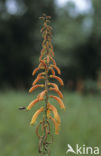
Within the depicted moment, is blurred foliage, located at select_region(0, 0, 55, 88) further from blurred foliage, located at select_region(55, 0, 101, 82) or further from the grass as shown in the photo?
the grass

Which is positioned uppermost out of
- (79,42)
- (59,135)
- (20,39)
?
(20,39)

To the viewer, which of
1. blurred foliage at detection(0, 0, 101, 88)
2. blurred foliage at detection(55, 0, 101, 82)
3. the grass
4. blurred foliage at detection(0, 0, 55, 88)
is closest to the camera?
the grass

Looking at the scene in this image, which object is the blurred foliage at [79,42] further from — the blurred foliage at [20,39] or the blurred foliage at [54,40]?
the blurred foliage at [20,39]

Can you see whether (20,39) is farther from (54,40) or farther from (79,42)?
(79,42)

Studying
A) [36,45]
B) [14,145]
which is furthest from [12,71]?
[14,145]

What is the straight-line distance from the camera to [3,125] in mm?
8109

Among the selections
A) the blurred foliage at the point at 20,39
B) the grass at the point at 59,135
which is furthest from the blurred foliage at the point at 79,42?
the grass at the point at 59,135

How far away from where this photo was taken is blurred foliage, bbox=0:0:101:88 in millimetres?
21984

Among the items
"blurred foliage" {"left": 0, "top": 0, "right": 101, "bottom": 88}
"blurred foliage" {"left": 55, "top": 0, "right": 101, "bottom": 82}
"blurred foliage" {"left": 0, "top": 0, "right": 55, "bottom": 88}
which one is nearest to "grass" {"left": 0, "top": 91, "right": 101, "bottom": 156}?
"blurred foliage" {"left": 55, "top": 0, "right": 101, "bottom": 82}

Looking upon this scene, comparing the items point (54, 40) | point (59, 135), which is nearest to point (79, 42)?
point (54, 40)

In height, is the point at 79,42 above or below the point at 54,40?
below

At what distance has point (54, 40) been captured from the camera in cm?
2288

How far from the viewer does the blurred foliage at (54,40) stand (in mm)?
21984

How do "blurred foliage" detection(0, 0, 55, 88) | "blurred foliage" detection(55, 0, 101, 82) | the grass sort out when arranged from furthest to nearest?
"blurred foliage" detection(0, 0, 55, 88), "blurred foliage" detection(55, 0, 101, 82), the grass
